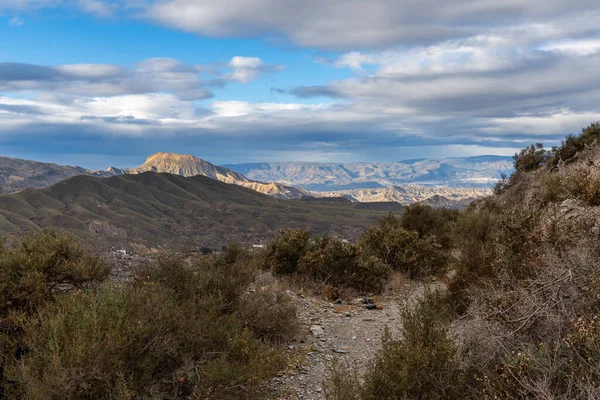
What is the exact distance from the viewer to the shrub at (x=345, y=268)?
1294 centimetres

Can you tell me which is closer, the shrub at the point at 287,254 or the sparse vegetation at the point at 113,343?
the sparse vegetation at the point at 113,343

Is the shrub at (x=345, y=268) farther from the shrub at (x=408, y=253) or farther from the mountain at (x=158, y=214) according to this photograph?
the mountain at (x=158, y=214)

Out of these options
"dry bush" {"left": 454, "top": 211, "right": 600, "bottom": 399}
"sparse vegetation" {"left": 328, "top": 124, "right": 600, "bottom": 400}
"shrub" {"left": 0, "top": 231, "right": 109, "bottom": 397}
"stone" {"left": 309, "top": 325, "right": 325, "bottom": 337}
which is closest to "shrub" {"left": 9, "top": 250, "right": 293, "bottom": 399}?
"shrub" {"left": 0, "top": 231, "right": 109, "bottom": 397}

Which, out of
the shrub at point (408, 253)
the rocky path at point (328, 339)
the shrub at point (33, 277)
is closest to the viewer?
the shrub at point (33, 277)

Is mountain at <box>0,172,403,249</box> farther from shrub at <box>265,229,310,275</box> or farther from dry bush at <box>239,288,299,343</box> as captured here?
dry bush at <box>239,288,299,343</box>

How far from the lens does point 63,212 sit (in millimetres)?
129125

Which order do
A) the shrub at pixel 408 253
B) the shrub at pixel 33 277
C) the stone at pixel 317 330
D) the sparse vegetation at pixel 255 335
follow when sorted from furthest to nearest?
the shrub at pixel 408 253
the stone at pixel 317 330
the shrub at pixel 33 277
the sparse vegetation at pixel 255 335

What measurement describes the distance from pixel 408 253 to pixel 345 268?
3.06 metres

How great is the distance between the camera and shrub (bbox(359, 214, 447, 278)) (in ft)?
48.7

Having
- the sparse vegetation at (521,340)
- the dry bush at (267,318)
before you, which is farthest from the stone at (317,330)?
the sparse vegetation at (521,340)

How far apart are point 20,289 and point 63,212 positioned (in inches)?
5541

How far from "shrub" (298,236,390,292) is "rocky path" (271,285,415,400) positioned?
746 mm

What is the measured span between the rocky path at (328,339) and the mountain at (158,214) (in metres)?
84.0

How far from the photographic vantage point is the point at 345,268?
13266 millimetres
